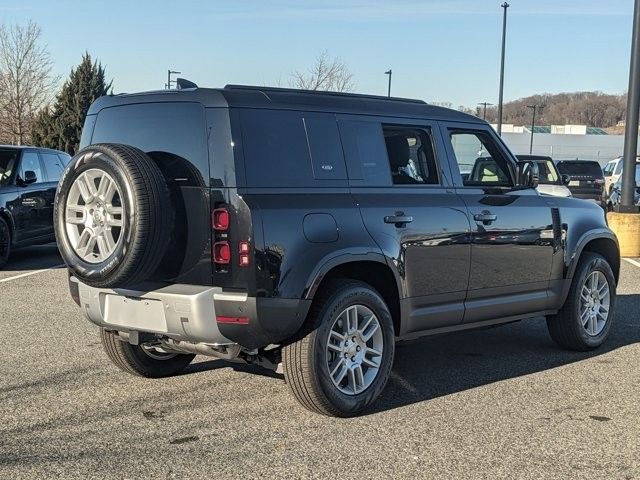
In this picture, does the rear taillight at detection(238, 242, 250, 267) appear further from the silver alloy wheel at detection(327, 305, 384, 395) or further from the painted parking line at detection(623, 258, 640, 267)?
the painted parking line at detection(623, 258, 640, 267)

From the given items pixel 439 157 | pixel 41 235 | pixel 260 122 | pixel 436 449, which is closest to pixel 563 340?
pixel 439 157

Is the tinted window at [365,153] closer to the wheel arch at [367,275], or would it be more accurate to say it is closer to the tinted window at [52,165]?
the wheel arch at [367,275]

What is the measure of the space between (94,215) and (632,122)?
11.4 metres

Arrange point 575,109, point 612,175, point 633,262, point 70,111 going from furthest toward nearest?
point 575,109 < point 70,111 < point 612,175 < point 633,262

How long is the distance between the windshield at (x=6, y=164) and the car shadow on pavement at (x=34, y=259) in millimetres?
1309

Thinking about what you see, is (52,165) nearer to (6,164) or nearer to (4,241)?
(6,164)

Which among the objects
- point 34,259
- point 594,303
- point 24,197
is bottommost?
point 34,259

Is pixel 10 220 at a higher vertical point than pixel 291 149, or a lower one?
lower

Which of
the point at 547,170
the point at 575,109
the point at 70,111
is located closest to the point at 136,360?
the point at 547,170

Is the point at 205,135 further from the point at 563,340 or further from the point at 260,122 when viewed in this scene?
the point at 563,340

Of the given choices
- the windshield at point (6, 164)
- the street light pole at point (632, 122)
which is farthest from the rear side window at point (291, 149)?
the street light pole at point (632, 122)

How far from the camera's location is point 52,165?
12.8 m

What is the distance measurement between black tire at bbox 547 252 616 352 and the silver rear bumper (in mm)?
3323

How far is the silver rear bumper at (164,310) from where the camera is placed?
4391mm
